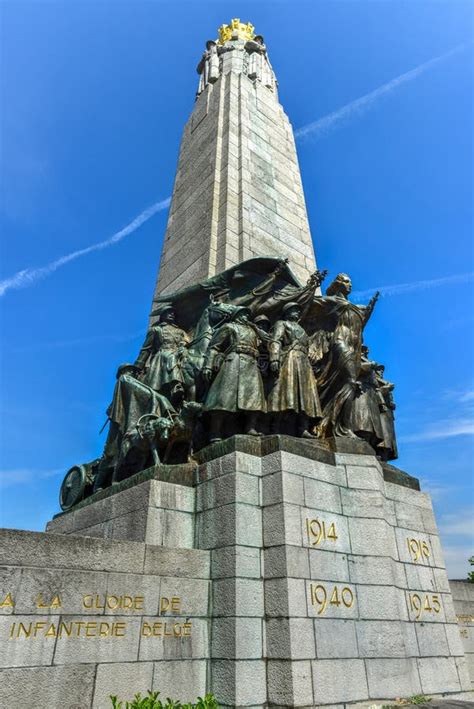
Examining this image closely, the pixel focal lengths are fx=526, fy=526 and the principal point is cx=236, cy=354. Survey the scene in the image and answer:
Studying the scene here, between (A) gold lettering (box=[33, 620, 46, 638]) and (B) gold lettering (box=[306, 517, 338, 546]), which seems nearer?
(A) gold lettering (box=[33, 620, 46, 638])

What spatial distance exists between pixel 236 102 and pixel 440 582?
581 inches

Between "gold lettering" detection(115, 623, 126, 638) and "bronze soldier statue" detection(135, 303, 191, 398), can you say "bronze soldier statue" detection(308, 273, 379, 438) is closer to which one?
"bronze soldier statue" detection(135, 303, 191, 398)

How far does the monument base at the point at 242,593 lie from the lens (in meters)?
5.59

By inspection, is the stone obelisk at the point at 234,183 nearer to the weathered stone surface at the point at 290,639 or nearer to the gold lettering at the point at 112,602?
the gold lettering at the point at 112,602

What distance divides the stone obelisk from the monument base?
6.18 metres

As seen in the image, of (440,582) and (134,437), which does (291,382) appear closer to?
(134,437)

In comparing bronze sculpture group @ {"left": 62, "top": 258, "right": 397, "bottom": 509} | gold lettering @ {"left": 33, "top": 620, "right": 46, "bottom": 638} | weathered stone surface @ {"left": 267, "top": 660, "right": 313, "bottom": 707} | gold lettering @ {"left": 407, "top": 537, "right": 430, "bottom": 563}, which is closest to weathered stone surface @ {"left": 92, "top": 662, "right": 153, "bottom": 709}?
gold lettering @ {"left": 33, "top": 620, "right": 46, "bottom": 638}

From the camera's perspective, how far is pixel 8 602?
5.30 m

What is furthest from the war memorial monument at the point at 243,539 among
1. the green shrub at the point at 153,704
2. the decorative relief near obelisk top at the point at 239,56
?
the decorative relief near obelisk top at the point at 239,56

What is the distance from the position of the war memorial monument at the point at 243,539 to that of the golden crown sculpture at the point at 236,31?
45.6 feet

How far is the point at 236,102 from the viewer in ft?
55.1

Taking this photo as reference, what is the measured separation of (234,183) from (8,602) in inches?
463

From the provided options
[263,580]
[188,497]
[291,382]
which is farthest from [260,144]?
[263,580]

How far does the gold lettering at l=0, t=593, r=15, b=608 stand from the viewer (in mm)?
5266
